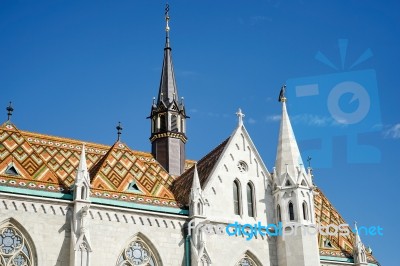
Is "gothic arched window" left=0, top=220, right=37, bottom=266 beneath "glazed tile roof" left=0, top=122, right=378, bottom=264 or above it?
beneath

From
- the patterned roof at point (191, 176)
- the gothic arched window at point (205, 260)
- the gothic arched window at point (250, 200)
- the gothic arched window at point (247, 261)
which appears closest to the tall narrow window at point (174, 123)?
the patterned roof at point (191, 176)

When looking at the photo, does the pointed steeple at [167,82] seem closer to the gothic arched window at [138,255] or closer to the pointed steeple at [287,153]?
the pointed steeple at [287,153]

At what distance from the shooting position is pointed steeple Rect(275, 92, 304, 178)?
3388cm

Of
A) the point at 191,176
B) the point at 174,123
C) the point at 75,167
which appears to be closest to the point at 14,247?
the point at 75,167

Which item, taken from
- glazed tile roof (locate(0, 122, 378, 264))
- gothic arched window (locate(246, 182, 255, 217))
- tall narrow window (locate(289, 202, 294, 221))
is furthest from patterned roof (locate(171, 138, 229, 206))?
tall narrow window (locate(289, 202, 294, 221))

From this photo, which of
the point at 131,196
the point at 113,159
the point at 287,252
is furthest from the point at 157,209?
the point at 287,252

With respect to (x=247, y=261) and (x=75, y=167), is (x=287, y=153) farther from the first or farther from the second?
(x=75, y=167)

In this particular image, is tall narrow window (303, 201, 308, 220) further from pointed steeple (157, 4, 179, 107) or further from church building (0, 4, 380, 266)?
pointed steeple (157, 4, 179, 107)

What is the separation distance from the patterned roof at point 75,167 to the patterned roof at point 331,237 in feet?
28.2

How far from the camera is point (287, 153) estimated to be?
34.4 meters

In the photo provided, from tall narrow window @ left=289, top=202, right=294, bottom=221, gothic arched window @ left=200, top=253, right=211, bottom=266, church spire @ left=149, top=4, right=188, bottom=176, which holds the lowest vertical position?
gothic arched window @ left=200, top=253, right=211, bottom=266

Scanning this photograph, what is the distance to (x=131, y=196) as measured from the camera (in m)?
30.3

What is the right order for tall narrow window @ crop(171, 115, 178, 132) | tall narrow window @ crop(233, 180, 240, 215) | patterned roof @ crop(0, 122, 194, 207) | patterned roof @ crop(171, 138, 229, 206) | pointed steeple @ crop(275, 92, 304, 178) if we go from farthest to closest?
tall narrow window @ crop(171, 115, 178, 132), pointed steeple @ crop(275, 92, 304, 178), tall narrow window @ crop(233, 180, 240, 215), patterned roof @ crop(171, 138, 229, 206), patterned roof @ crop(0, 122, 194, 207)

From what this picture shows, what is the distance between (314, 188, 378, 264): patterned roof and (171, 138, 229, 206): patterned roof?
6.72 meters
